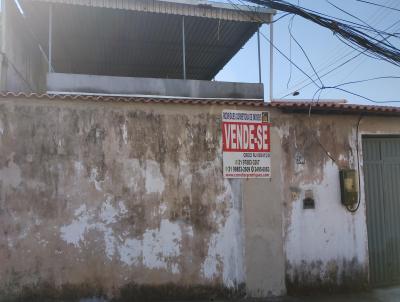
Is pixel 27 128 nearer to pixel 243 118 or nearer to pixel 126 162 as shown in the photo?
pixel 126 162

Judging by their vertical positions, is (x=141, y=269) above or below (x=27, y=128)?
below

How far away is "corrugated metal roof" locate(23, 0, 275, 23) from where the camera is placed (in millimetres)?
9562

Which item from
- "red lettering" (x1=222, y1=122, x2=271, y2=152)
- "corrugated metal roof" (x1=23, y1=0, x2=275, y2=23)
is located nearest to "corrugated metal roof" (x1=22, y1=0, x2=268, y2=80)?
"corrugated metal roof" (x1=23, y1=0, x2=275, y2=23)

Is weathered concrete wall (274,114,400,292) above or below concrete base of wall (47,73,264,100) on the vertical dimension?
below

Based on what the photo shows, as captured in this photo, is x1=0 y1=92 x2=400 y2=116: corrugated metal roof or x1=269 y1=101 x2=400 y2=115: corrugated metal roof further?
x1=269 y1=101 x2=400 y2=115: corrugated metal roof

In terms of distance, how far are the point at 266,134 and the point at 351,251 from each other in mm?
2811

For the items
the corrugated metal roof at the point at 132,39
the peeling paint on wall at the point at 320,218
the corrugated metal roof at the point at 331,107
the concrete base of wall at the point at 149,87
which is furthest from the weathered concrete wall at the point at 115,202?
the corrugated metal roof at the point at 132,39

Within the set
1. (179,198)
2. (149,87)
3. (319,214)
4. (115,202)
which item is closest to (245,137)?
(179,198)

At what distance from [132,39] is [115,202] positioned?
219 inches

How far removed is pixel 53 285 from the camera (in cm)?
698

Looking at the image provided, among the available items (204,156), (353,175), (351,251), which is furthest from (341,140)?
(204,156)

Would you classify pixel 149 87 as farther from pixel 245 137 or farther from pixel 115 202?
pixel 115 202

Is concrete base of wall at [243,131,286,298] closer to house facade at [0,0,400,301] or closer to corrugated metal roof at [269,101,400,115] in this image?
house facade at [0,0,400,301]

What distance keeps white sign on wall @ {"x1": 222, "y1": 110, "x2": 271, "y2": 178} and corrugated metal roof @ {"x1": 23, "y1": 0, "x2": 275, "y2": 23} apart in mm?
3325
